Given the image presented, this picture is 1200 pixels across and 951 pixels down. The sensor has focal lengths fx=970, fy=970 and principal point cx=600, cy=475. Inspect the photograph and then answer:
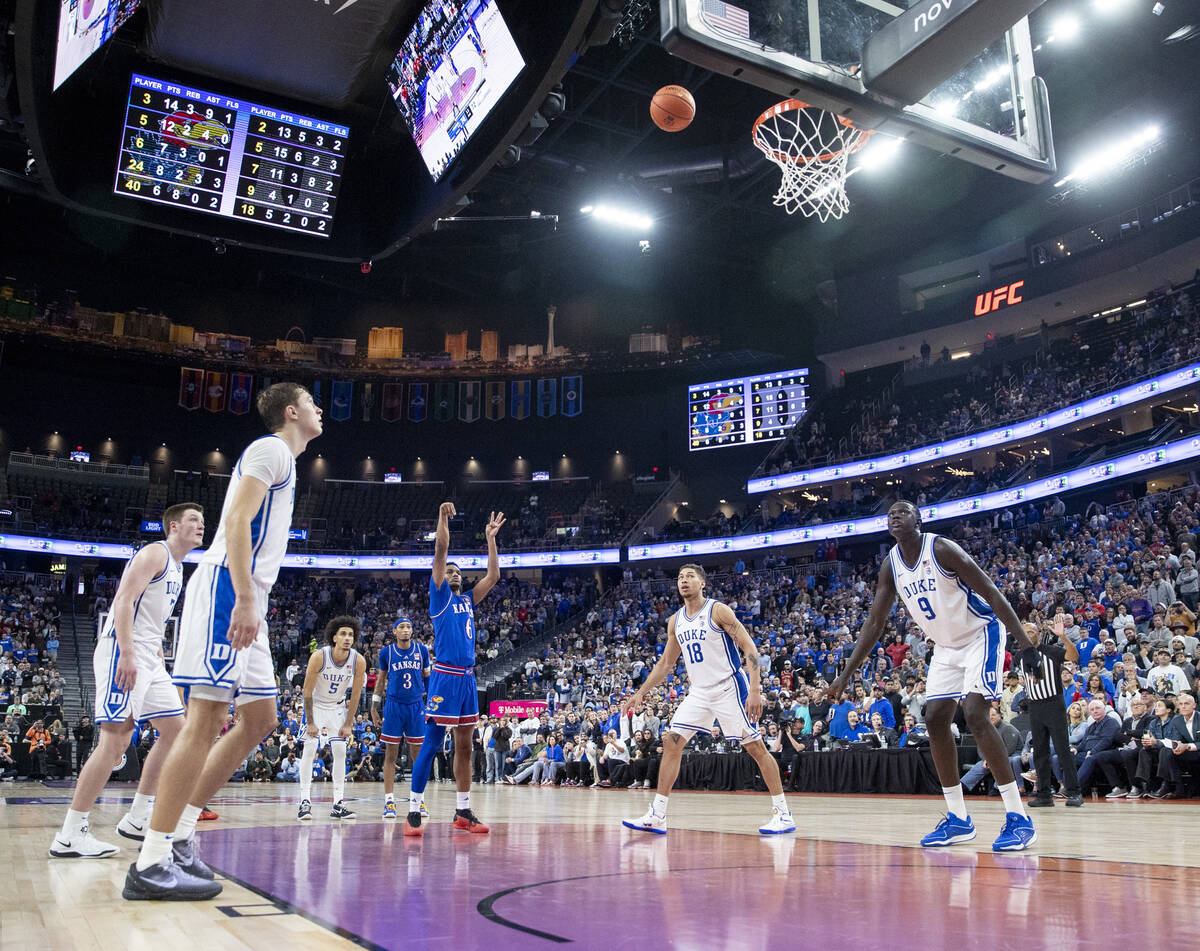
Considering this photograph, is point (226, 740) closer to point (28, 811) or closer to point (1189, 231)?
point (28, 811)

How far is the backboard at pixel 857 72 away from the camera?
19.2 feet

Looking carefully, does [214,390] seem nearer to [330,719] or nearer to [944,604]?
[330,719]

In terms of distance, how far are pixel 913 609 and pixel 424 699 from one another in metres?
5.09

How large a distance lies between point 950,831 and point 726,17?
505 centimetres

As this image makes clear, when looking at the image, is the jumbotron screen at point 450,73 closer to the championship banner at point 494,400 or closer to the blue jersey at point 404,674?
the blue jersey at point 404,674

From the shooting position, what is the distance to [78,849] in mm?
5238

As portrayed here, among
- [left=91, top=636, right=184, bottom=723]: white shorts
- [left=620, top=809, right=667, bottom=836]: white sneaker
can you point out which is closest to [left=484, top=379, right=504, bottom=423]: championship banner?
[left=620, top=809, right=667, bottom=836]: white sneaker

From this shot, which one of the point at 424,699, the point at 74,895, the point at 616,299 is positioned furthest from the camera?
the point at 616,299

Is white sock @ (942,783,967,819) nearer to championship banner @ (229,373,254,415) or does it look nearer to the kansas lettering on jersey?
the kansas lettering on jersey

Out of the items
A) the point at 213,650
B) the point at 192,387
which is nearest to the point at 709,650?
the point at 213,650

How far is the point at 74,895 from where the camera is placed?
385 centimetres

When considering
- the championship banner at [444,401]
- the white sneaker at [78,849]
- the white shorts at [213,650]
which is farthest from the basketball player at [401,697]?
the championship banner at [444,401]

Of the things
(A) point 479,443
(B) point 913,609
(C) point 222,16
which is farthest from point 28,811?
(A) point 479,443

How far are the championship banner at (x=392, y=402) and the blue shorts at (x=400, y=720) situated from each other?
3094 cm
